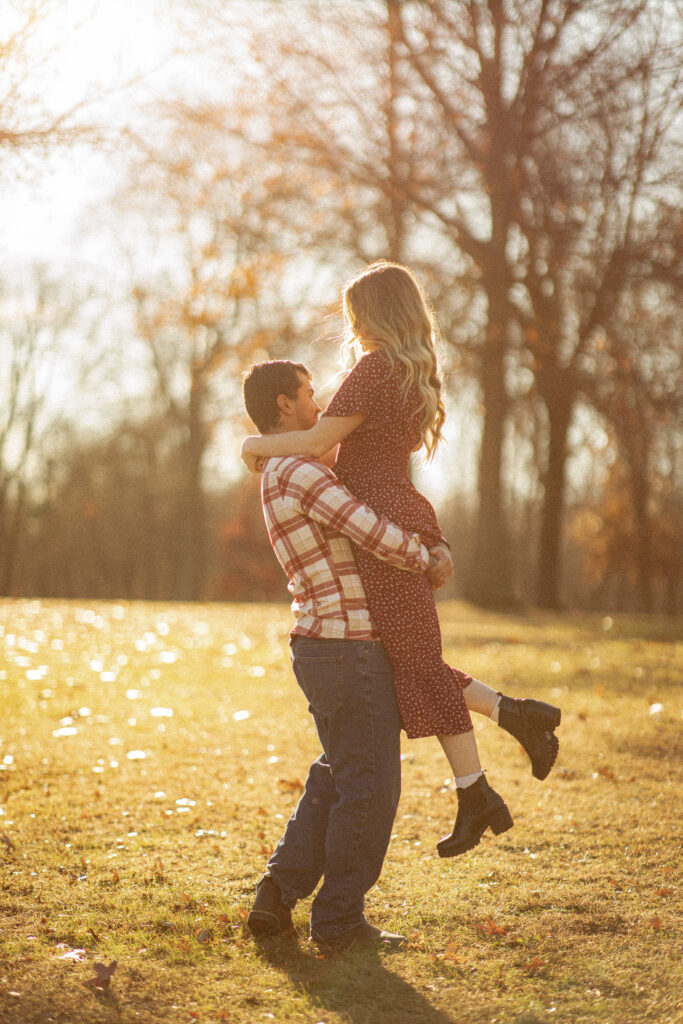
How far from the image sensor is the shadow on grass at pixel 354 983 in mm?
3146

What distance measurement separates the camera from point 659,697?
830cm

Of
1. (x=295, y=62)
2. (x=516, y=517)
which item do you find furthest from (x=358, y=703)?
(x=516, y=517)

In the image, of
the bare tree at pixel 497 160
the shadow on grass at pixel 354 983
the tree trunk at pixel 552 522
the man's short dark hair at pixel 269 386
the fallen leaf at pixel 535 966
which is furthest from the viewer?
the tree trunk at pixel 552 522

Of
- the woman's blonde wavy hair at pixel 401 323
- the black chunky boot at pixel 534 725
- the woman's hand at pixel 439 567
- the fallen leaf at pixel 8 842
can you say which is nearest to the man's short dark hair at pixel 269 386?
the woman's blonde wavy hair at pixel 401 323

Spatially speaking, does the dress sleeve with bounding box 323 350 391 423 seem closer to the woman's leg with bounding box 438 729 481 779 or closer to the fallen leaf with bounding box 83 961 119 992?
the woman's leg with bounding box 438 729 481 779

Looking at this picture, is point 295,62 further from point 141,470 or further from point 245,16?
point 141,470

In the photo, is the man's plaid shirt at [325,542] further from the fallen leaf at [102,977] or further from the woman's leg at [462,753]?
the fallen leaf at [102,977]

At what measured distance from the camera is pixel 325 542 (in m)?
3.57

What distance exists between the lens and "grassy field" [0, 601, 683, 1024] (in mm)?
3236

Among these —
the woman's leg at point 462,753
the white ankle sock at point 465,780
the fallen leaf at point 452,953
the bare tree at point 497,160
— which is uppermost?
the bare tree at point 497,160

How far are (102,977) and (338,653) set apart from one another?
1.25 metres

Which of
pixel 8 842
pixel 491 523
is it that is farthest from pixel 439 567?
pixel 491 523

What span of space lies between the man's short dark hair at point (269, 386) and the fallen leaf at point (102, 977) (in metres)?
1.82

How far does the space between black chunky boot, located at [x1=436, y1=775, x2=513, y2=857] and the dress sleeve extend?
1.31 metres
